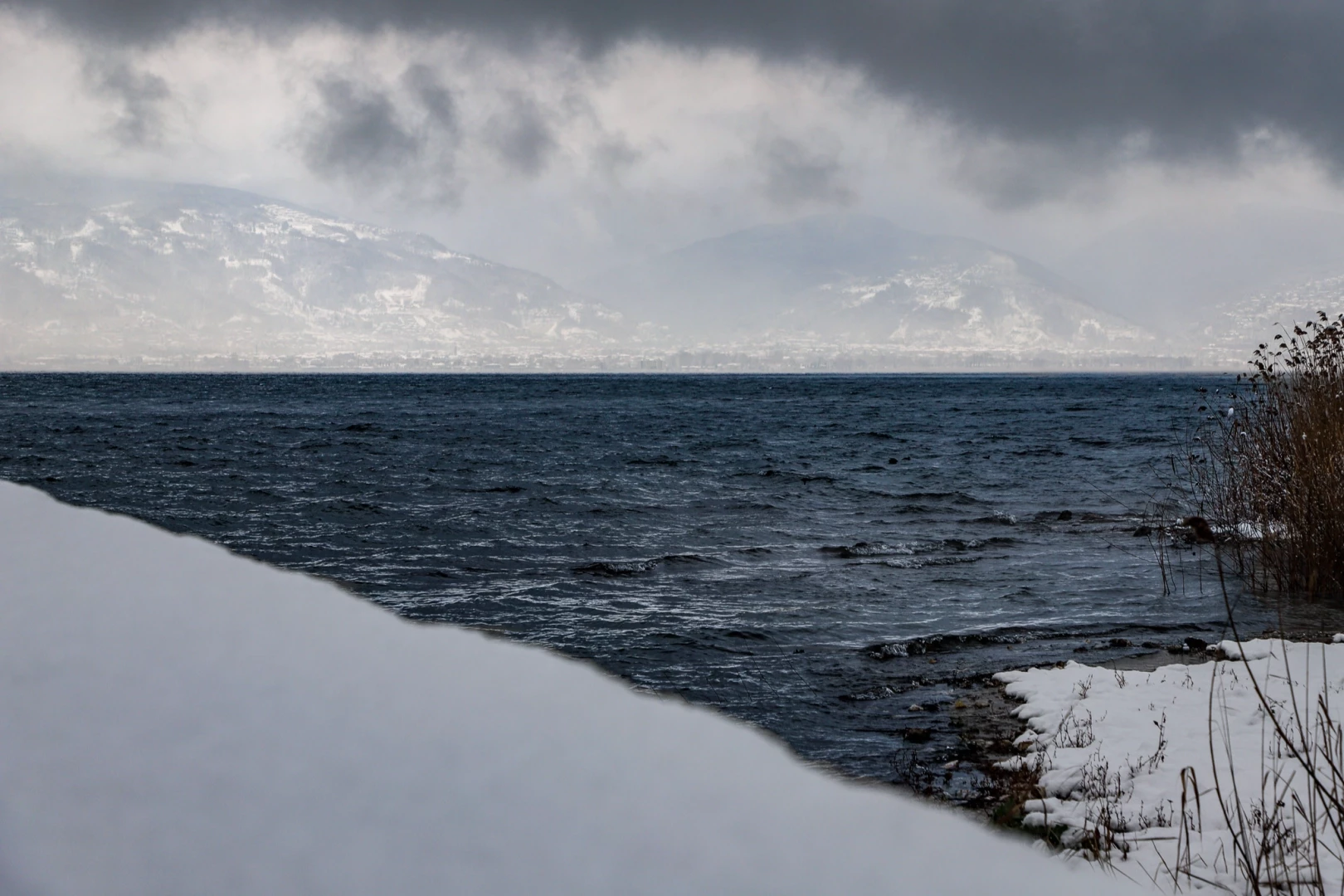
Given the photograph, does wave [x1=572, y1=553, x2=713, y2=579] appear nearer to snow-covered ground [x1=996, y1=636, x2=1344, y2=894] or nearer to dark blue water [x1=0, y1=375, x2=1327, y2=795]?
dark blue water [x1=0, y1=375, x2=1327, y2=795]

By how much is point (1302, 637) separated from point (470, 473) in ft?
78.5

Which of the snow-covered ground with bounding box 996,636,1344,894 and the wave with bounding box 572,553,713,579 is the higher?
the snow-covered ground with bounding box 996,636,1344,894

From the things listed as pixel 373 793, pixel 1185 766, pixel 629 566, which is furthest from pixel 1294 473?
pixel 373 793

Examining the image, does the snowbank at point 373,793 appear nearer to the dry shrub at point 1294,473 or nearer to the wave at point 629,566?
the wave at point 629,566

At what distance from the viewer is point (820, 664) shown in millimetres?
10578

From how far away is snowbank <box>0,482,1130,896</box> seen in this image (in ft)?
18.4

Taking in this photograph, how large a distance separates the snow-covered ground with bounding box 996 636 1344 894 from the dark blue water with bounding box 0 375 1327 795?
3.59ft

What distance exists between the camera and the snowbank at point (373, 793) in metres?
5.60

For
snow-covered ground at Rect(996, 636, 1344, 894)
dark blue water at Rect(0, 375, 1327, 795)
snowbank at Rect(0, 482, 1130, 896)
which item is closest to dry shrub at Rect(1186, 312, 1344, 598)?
dark blue water at Rect(0, 375, 1327, 795)

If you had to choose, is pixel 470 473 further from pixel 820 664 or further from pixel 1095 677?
pixel 1095 677

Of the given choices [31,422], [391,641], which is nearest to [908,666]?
[391,641]

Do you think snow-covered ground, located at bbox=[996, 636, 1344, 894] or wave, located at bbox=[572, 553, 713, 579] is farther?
wave, located at bbox=[572, 553, 713, 579]

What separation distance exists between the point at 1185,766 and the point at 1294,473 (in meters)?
7.37

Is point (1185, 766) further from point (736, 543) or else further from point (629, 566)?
point (736, 543)
